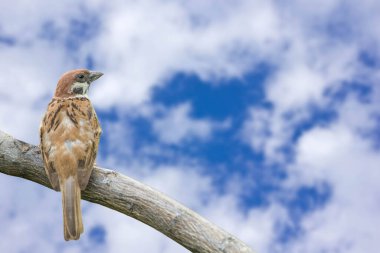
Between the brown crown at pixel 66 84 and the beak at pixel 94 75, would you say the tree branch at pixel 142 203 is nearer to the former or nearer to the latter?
the brown crown at pixel 66 84

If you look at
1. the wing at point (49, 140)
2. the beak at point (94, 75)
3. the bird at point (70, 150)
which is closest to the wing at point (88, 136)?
the bird at point (70, 150)

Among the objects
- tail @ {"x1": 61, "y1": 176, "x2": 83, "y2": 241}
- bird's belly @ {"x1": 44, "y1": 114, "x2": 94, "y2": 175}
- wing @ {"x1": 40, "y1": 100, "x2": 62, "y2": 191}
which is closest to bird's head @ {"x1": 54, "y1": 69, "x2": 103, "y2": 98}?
wing @ {"x1": 40, "y1": 100, "x2": 62, "y2": 191}

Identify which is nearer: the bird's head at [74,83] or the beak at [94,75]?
the bird's head at [74,83]

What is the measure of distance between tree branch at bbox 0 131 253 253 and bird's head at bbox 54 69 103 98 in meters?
0.89

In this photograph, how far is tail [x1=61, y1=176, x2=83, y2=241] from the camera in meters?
6.21

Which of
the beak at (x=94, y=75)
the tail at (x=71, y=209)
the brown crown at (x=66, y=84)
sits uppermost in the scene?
the beak at (x=94, y=75)

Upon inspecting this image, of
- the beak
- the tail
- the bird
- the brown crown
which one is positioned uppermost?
the beak

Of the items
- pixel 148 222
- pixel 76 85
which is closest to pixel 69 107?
pixel 76 85

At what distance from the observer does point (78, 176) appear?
6.45 metres

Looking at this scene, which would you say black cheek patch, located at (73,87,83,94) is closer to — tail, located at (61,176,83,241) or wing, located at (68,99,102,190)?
wing, located at (68,99,102,190)

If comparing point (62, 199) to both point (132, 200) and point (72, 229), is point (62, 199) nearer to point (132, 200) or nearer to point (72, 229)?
point (72, 229)

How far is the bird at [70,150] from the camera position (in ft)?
20.7

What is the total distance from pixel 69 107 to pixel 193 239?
2.29 metres

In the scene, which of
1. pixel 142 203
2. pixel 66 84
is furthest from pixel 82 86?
pixel 142 203
